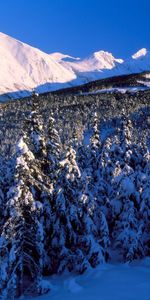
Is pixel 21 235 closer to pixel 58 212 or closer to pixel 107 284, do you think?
pixel 58 212

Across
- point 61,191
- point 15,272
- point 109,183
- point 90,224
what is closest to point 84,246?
point 90,224

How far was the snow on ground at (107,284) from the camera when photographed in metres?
24.2

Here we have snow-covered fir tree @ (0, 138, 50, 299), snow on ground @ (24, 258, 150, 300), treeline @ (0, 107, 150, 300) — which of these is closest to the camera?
snow on ground @ (24, 258, 150, 300)

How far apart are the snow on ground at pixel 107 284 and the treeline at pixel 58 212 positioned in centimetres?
88

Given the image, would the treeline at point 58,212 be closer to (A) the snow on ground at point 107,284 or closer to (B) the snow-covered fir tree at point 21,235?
(B) the snow-covered fir tree at point 21,235

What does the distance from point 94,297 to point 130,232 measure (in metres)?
9.11

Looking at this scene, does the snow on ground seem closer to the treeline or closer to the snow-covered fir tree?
the treeline

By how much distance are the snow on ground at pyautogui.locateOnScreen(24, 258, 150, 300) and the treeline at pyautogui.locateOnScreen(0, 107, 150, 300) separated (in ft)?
2.90

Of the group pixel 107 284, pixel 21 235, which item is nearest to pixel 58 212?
pixel 21 235

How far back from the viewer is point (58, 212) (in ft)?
103

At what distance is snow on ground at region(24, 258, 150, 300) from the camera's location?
2423 centimetres

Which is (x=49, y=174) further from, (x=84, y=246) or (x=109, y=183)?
(x=109, y=183)

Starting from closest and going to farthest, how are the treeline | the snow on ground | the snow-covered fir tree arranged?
the snow on ground
the snow-covered fir tree
the treeline

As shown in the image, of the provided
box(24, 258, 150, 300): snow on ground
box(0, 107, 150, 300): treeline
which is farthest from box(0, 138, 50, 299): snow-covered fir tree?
box(24, 258, 150, 300): snow on ground
